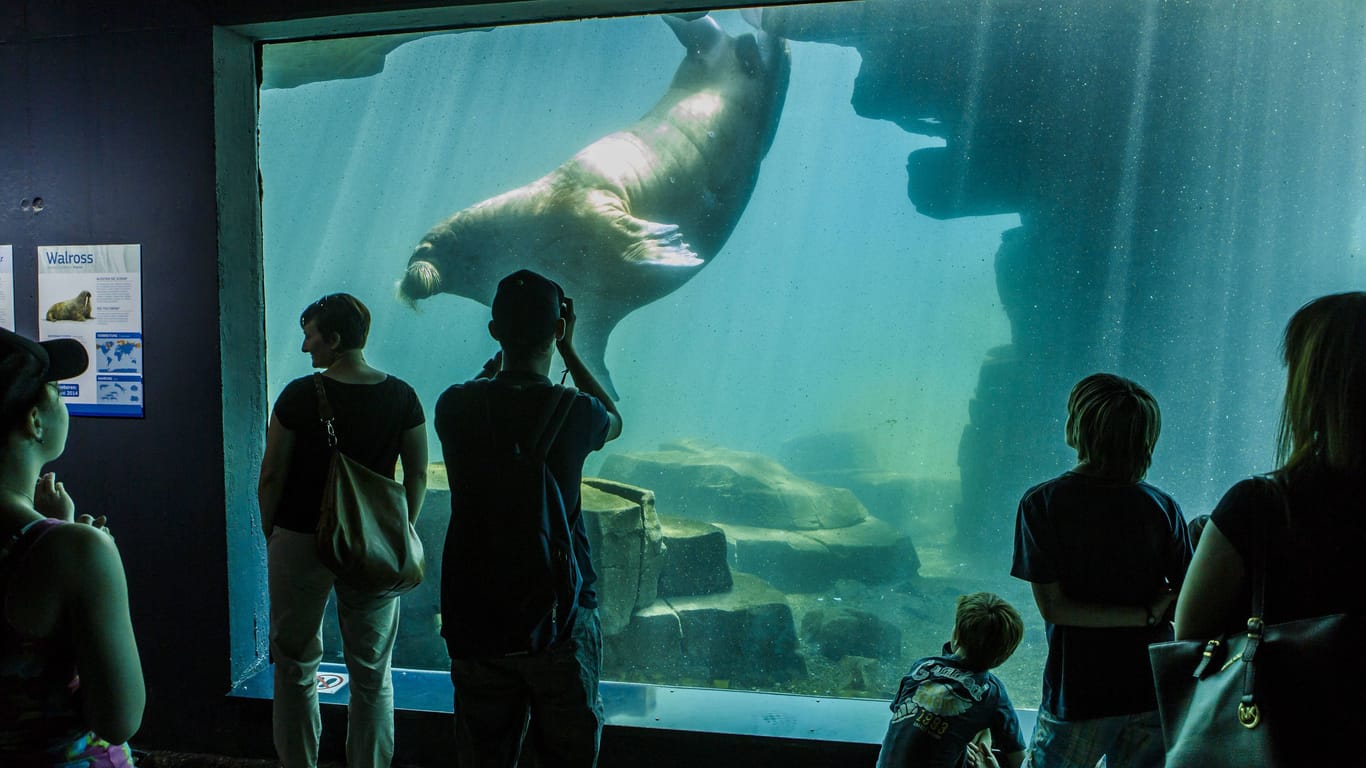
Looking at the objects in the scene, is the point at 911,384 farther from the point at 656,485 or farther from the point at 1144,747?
the point at 1144,747

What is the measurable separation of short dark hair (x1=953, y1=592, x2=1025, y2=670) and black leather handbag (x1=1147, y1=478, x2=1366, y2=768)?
30.6 inches

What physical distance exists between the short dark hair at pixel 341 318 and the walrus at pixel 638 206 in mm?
4253

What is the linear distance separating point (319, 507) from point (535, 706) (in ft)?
3.66

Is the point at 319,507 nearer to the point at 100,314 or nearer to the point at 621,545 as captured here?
the point at 100,314

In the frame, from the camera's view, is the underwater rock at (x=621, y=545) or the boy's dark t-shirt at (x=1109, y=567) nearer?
the boy's dark t-shirt at (x=1109, y=567)

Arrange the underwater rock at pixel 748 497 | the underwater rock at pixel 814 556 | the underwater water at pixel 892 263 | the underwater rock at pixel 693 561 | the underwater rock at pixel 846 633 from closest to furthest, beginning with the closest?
the underwater rock at pixel 693 561 < the underwater rock at pixel 846 633 < the underwater water at pixel 892 263 < the underwater rock at pixel 814 556 < the underwater rock at pixel 748 497

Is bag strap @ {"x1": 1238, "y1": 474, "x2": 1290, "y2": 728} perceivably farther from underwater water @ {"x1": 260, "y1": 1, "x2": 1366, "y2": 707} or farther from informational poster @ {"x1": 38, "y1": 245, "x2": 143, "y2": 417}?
informational poster @ {"x1": 38, "y1": 245, "x2": 143, "y2": 417}

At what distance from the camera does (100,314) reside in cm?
365

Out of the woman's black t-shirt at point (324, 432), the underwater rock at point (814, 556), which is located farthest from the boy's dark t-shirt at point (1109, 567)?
the underwater rock at point (814, 556)

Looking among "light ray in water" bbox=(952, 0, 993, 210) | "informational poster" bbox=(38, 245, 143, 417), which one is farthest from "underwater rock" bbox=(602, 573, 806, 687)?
"light ray in water" bbox=(952, 0, 993, 210)

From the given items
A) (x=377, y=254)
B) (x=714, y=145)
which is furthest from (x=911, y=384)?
(x=714, y=145)

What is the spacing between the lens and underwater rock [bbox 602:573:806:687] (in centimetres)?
616

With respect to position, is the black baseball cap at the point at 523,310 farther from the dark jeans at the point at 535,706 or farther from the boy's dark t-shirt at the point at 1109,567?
the boy's dark t-shirt at the point at 1109,567

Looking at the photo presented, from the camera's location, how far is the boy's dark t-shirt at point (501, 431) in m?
1.98
